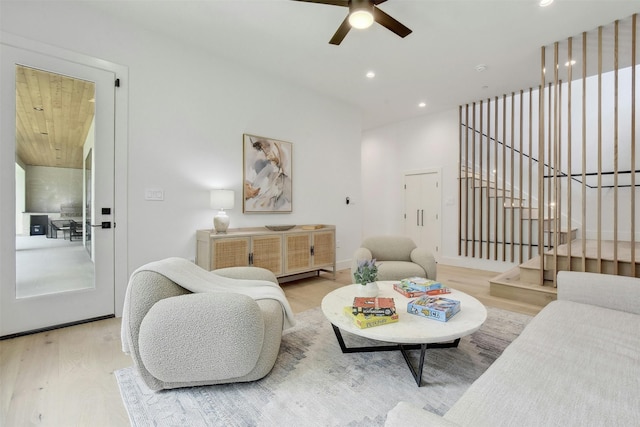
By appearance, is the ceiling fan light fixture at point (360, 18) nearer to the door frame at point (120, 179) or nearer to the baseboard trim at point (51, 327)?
the door frame at point (120, 179)

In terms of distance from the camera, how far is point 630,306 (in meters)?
1.83

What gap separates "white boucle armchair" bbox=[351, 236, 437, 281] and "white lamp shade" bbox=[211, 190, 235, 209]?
1607 mm

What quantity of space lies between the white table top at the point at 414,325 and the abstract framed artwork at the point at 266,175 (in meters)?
2.21

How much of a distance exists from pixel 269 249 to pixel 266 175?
43.1 inches

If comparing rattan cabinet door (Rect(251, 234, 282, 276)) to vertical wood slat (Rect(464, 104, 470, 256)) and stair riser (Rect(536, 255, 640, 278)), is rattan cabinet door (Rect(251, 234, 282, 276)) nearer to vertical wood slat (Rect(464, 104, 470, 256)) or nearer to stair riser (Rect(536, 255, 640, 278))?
stair riser (Rect(536, 255, 640, 278))

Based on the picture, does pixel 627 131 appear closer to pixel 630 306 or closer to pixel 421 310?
pixel 630 306

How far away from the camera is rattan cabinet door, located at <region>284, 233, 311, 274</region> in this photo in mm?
3869

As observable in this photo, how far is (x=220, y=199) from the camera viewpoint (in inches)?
132

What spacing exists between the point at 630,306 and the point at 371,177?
5.48m

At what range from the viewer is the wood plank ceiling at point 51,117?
245 centimetres

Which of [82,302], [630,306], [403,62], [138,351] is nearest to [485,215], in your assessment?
[403,62]

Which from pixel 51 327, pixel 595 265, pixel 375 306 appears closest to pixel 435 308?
pixel 375 306

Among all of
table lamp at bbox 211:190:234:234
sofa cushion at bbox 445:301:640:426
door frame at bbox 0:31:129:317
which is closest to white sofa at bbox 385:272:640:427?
sofa cushion at bbox 445:301:640:426

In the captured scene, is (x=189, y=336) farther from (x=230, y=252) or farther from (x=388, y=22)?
(x=388, y=22)
